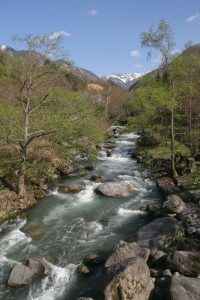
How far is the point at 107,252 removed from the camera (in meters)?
18.3

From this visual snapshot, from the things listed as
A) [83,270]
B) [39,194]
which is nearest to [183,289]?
[83,270]

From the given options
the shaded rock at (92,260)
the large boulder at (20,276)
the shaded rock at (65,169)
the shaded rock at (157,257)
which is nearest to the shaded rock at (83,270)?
the shaded rock at (92,260)

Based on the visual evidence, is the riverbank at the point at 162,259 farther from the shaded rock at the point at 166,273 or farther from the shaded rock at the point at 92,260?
the shaded rock at the point at 92,260

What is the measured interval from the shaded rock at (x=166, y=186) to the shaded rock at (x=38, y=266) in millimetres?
13731

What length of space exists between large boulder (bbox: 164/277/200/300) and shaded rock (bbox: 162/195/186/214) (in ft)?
29.5

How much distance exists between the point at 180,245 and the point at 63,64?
50.6ft

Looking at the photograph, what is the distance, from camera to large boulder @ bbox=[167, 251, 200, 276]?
14226 millimetres

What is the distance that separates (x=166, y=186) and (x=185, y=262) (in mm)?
14534

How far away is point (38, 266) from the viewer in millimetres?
16406

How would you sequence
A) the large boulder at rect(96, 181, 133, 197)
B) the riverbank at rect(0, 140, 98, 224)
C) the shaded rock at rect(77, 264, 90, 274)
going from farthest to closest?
the large boulder at rect(96, 181, 133, 197)
the riverbank at rect(0, 140, 98, 224)
the shaded rock at rect(77, 264, 90, 274)

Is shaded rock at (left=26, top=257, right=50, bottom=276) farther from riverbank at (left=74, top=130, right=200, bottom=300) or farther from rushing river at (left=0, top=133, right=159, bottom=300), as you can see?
riverbank at (left=74, top=130, right=200, bottom=300)

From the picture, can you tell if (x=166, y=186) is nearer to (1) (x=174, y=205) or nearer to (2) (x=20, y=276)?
(1) (x=174, y=205)

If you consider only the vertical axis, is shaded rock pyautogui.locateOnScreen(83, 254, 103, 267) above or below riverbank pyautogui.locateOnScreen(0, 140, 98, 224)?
below

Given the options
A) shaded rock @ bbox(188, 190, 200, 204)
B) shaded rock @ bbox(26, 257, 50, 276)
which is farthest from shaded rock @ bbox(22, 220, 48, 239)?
shaded rock @ bbox(188, 190, 200, 204)
